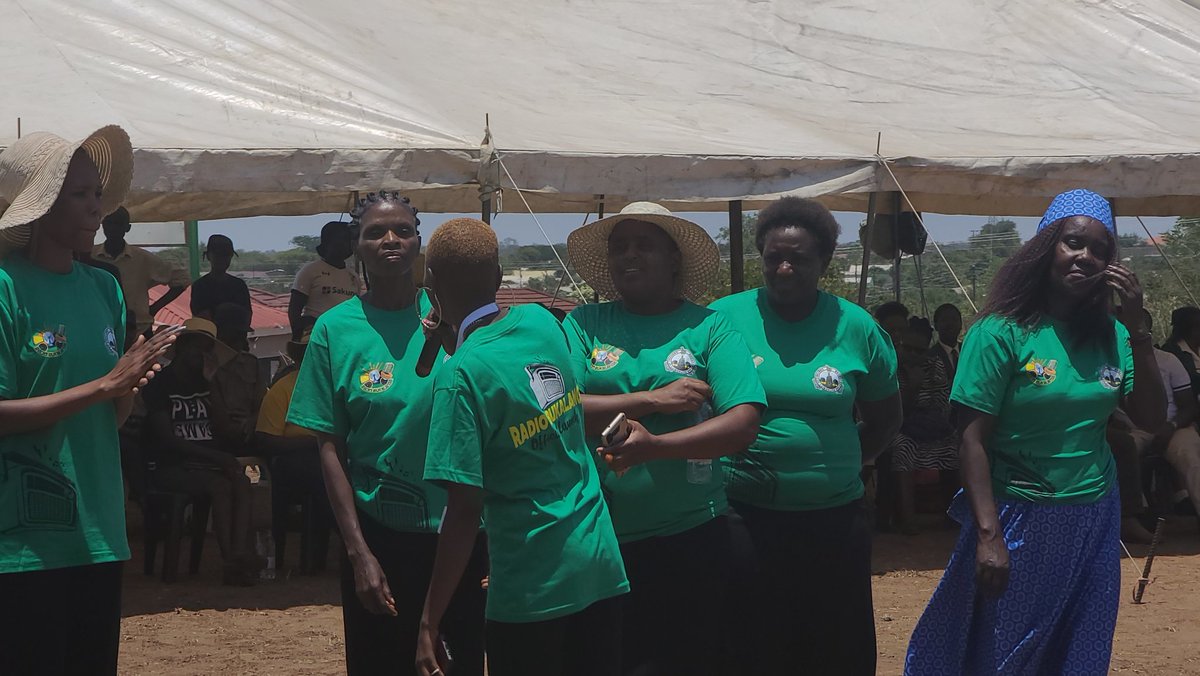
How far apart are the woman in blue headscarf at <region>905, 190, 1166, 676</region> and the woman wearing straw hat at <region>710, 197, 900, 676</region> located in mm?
378

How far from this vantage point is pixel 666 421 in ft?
12.4

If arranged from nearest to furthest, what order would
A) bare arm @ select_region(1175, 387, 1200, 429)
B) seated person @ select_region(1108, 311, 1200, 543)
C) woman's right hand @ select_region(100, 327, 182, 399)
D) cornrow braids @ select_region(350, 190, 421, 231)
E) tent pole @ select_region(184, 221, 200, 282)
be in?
woman's right hand @ select_region(100, 327, 182, 399), cornrow braids @ select_region(350, 190, 421, 231), seated person @ select_region(1108, 311, 1200, 543), bare arm @ select_region(1175, 387, 1200, 429), tent pole @ select_region(184, 221, 200, 282)

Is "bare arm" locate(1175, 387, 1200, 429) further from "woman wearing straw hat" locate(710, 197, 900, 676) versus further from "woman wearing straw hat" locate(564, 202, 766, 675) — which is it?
"woman wearing straw hat" locate(564, 202, 766, 675)

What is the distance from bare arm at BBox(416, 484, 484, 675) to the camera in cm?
296

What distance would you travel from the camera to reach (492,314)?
3041 millimetres

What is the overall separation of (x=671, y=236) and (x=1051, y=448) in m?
1.23

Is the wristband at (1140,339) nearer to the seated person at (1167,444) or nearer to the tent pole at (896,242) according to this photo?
the seated person at (1167,444)

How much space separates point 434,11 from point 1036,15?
15.7 ft

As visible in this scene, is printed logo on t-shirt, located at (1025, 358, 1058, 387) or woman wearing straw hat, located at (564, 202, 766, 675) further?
printed logo on t-shirt, located at (1025, 358, 1058, 387)

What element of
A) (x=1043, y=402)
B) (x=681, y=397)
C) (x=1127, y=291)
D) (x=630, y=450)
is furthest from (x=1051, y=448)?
(x=630, y=450)

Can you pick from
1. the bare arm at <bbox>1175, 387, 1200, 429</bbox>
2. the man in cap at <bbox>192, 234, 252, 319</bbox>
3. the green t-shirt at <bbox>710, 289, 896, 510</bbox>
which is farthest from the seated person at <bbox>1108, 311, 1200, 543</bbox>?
the man in cap at <bbox>192, 234, 252, 319</bbox>

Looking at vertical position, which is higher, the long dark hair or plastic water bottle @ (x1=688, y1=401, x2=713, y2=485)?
the long dark hair

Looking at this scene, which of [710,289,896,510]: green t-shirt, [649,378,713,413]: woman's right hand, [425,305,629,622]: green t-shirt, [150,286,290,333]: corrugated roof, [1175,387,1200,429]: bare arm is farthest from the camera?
[150,286,290,333]: corrugated roof

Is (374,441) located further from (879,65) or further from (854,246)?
(854,246)
